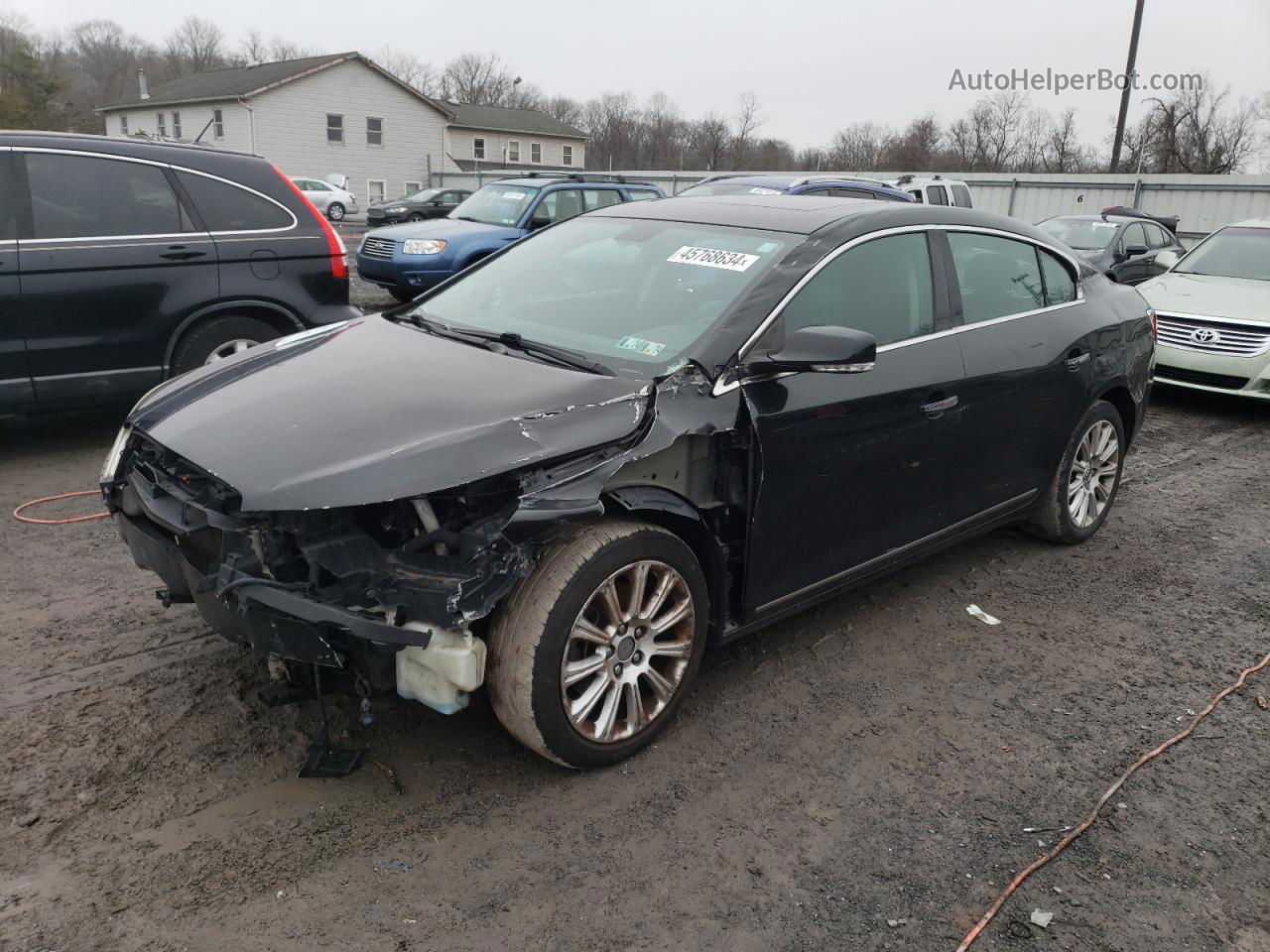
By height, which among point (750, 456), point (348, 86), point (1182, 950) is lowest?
point (1182, 950)

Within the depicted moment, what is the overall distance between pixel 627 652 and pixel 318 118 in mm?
43614

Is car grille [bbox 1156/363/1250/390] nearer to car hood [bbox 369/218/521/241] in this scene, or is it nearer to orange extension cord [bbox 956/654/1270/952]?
orange extension cord [bbox 956/654/1270/952]

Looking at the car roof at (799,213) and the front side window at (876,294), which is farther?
the car roof at (799,213)

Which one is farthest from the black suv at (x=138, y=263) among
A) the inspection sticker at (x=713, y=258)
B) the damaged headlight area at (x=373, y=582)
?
the inspection sticker at (x=713, y=258)

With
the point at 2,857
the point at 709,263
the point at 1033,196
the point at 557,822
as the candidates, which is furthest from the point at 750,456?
the point at 1033,196

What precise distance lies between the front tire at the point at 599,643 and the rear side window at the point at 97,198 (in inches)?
176

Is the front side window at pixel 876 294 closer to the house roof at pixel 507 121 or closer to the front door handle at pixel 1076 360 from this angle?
the front door handle at pixel 1076 360

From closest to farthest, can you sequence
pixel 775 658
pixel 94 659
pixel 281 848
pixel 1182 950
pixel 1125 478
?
pixel 1182 950 → pixel 281 848 → pixel 94 659 → pixel 775 658 → pixel 1125 478

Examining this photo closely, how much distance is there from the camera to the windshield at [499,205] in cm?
1302

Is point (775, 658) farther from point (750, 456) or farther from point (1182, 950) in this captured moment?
point (1182, 950)

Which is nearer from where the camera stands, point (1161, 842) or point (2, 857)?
point (2, 857)

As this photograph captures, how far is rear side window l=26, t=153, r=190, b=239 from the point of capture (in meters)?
5.60

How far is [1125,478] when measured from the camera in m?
6.61

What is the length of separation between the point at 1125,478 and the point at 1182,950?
4.73 m
